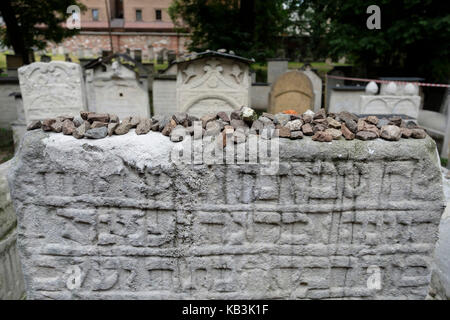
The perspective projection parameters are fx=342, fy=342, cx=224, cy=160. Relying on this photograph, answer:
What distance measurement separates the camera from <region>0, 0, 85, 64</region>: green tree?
38.3 feet

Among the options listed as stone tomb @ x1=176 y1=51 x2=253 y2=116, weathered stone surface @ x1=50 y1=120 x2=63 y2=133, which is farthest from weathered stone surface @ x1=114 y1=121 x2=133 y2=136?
stone tomb @ x1=176 y1=51 x2=253 y2=116

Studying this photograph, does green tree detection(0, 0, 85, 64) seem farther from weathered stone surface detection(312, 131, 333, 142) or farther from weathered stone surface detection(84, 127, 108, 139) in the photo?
weathered stone surface detection(312, 131, 333, 142)

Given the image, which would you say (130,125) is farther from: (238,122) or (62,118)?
(238,122)

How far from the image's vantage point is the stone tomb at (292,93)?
703 cm

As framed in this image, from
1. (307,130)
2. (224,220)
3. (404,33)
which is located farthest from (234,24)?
(224,220)

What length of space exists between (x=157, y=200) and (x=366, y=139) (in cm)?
138

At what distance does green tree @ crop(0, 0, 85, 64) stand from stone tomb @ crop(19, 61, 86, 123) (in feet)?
22.6

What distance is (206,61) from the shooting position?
20.3ft

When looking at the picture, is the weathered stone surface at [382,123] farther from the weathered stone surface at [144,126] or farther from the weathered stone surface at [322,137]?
the weathered stone surface at [144,126]

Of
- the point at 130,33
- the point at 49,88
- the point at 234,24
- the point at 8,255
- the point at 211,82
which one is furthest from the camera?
the point at 130,33

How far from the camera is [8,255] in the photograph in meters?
2.46

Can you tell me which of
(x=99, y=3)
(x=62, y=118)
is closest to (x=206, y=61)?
(x=62, y=118)

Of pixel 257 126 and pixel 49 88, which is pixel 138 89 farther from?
pixel 257 126

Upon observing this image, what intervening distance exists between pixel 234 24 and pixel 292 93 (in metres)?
7.66
